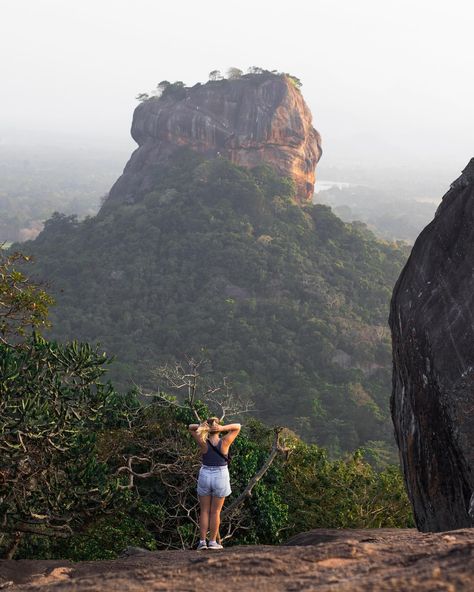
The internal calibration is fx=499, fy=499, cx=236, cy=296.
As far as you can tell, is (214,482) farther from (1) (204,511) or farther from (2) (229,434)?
(2) (229,434)

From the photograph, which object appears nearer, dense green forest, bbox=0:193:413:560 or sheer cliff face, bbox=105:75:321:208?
dense green forest, bbox=0:193:413:560

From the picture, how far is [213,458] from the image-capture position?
6.05 metres

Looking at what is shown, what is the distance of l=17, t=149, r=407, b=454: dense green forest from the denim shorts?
25.0 meters

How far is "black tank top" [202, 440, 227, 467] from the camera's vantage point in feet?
19.7

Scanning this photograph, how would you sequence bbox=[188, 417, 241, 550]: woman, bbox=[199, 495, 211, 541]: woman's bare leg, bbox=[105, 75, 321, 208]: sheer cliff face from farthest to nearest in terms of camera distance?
bbox=[105, 75, 321, 208]: sheer cliff face, bbox=[199, 495, 211, 541]: woman's bare leg, bbox=[188, 417, 241, 550]: woman

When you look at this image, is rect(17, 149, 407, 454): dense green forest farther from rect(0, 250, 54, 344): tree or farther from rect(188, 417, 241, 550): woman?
rect(188, 417, 241, 550): woman

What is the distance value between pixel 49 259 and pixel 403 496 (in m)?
45.3

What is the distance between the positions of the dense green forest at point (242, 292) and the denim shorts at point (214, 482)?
25000mm

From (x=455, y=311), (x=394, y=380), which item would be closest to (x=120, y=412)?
(x=394, y=380)

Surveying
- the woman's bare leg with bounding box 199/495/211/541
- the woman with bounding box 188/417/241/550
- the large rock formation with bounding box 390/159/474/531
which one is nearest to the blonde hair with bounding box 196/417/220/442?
the woman with bounding box 188/417/241/550

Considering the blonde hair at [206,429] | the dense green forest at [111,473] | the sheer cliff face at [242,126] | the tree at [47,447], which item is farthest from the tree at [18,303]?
the sheer cliff face at [242,126]

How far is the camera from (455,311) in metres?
6.59

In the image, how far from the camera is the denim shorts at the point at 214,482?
6.02m

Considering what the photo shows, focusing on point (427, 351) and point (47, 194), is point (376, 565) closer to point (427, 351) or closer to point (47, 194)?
point (427, 351)
